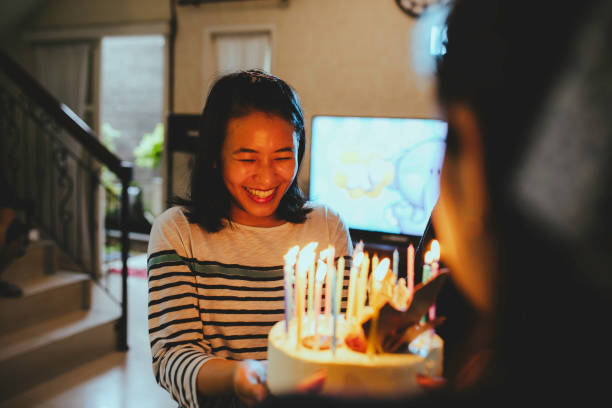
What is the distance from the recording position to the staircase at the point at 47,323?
9.86 ft

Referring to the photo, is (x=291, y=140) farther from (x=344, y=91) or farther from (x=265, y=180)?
(x=344, y=91)

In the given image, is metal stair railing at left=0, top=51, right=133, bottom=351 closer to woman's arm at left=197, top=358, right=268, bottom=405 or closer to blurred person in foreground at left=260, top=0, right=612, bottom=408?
woman's arm at left=197, top=358, right=268, bottom=405

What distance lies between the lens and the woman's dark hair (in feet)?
3.58

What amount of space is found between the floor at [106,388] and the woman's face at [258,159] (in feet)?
7.26

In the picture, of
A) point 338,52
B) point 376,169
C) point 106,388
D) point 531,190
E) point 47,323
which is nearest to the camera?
point 531,190

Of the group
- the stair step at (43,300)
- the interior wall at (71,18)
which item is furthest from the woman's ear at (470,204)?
the interior wall at (71,18)

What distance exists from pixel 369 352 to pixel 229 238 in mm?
551

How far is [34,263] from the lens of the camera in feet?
12.8

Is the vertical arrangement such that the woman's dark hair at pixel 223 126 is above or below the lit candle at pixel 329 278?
above

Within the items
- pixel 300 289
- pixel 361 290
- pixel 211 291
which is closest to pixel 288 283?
pixel 300 289

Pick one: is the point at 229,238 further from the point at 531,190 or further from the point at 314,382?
the point at 531,190

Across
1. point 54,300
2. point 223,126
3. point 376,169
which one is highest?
point 223,126

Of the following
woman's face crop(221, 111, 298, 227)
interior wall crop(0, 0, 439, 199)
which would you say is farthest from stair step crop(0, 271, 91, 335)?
woman's face crop(221, 111, 298, 227)

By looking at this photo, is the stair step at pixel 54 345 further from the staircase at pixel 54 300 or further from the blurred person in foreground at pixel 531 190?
the blurred person in foreground at pixel 531 190
